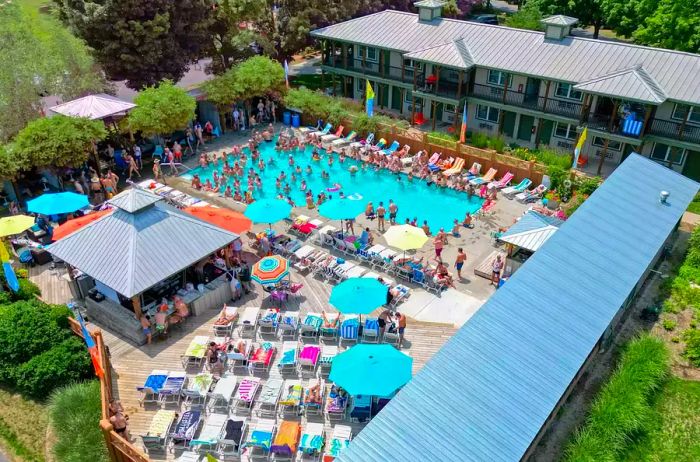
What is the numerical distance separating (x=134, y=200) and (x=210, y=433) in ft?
29.6

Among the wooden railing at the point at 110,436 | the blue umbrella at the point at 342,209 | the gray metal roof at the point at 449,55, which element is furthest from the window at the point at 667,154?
the wooden railing at the point at 110,436

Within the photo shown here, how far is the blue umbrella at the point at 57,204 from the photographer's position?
75.5ft

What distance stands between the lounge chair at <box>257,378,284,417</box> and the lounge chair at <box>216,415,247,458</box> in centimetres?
77

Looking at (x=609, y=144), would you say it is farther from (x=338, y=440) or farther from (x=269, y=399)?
(x=269, y=399)

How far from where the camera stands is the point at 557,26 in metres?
30.8

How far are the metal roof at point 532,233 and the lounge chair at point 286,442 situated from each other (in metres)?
10.5

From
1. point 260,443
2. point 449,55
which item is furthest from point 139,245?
point 449,55

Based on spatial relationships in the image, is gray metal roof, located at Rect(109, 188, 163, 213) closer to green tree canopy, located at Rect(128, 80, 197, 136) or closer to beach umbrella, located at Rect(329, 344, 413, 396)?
beach umbrella, located at Rect(329, 344, 413, 396)

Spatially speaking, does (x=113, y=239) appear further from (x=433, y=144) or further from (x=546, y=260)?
(x=433, y=144)

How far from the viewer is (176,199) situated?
86.9 ft

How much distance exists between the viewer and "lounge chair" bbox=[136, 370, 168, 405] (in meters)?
15.8

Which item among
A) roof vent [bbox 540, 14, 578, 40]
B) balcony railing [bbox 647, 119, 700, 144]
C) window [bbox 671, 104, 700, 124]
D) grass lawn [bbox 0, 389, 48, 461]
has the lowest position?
grass lawn [bbox 0, 389, 48, 461]

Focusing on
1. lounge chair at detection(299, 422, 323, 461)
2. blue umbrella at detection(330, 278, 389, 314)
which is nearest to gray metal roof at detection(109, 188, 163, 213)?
blue umbrella at detection(330, 278, 389, 314)

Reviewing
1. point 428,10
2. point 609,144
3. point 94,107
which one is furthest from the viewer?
point 428,10
